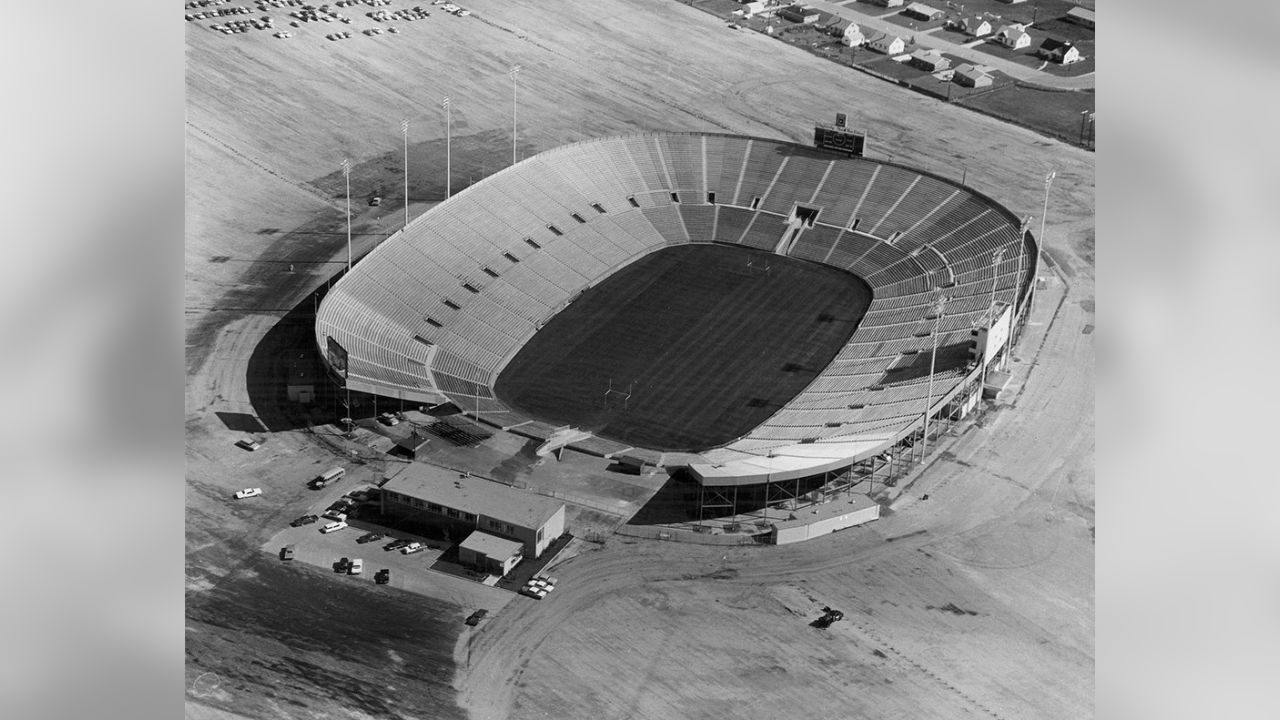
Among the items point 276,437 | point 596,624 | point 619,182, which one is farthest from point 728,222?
point 596,624

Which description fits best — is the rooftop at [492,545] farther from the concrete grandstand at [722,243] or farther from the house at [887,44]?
the house at [887,44]

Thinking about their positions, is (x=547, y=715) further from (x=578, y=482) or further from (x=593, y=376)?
(x=593, y=376)

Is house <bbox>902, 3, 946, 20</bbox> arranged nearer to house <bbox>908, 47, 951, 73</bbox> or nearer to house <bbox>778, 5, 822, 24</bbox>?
house <bbox>778, 5, 822, 24</bbox>

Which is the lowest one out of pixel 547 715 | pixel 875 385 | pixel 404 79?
pixel 547 715

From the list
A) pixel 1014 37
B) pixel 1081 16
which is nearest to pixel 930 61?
pixel 1014 37

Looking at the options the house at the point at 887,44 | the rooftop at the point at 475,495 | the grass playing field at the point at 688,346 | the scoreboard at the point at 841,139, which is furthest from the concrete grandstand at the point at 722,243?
the house at the point at 887,44

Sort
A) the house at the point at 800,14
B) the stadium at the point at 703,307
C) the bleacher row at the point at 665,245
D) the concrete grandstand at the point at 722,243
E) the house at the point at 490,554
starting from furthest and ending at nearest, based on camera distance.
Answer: the house at the point at 800,14 < the bleacher row at the point at 665,245 < the stadium at the point at 703,307 < the concrete grandstand at the point at 722,243 < the house at the point at 490,554
